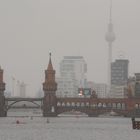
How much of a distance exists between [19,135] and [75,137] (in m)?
10.4

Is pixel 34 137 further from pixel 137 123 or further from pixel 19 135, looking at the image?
pixel 137 123

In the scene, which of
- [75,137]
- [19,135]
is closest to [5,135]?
[19,135]

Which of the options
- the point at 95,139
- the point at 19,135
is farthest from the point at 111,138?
the point at 19,135

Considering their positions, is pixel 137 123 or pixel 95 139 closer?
pixel 95 139

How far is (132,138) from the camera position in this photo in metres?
153

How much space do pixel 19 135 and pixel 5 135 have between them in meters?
2.86

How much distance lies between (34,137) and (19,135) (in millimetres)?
7607

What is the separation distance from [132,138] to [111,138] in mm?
3374

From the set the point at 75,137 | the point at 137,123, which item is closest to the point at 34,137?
the point at 75,137

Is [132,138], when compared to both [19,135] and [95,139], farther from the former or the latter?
[19,135]

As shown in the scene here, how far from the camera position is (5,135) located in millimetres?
161625

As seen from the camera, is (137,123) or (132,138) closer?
(132,138)

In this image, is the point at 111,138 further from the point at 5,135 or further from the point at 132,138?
the point at 5,135

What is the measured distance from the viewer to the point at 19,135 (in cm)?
16000
